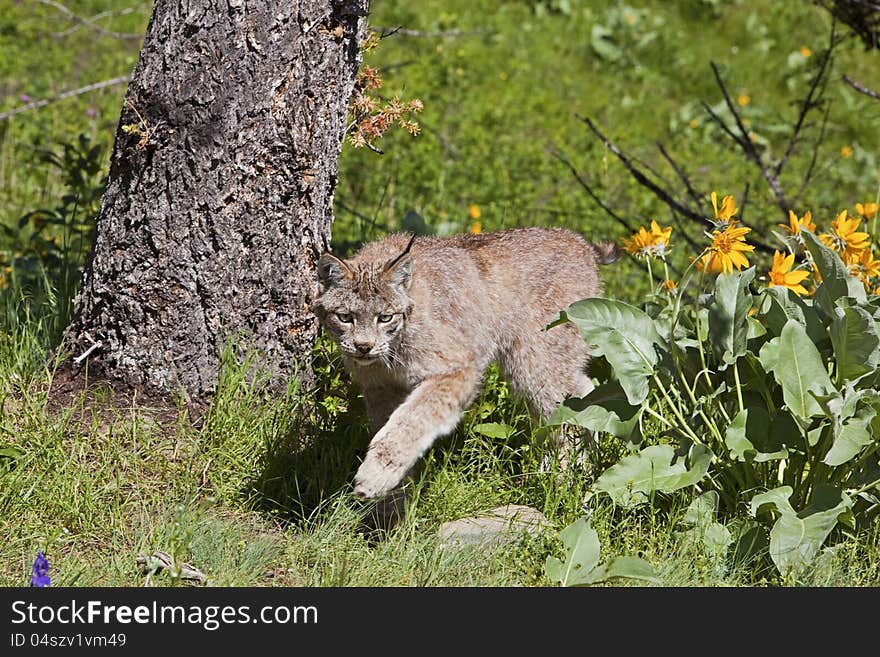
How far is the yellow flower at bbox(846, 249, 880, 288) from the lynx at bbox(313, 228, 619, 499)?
1.17 m

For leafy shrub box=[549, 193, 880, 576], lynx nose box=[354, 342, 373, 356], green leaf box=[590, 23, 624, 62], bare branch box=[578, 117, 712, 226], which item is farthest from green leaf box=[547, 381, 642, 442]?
green leaf box=[590, 23, 624, 62]

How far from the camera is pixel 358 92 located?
5.14 metres

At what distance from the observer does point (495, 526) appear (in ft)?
14.9

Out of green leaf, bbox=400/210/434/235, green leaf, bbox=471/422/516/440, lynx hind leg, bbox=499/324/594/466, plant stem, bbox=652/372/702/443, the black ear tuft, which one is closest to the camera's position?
plant stem, bbox=652/372/702/443

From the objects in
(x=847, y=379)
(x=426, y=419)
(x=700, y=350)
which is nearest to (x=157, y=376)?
(x=426, y=419)

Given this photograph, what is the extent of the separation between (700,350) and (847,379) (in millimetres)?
527

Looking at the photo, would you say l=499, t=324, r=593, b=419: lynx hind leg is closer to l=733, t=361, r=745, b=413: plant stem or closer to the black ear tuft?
the black ear tuft

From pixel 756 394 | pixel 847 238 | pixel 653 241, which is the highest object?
pixel 847 238

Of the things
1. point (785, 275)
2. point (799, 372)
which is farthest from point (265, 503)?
point (785, 275)

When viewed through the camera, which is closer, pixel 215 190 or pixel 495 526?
pixel 495 526

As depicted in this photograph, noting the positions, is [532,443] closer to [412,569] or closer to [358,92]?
[412,569]

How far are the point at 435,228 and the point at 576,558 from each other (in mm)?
3718

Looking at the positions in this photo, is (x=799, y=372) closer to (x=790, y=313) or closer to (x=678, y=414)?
(x=790, y=313)

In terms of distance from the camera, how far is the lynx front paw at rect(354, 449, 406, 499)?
4.21 metres
